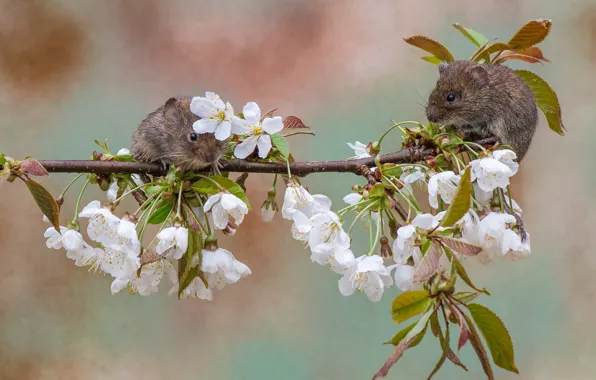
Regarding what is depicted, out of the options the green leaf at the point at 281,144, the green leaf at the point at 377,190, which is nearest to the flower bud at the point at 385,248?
the green leaf at the point at 377,190

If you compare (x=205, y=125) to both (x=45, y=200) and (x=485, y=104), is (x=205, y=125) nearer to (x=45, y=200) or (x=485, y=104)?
(x=45, y=200)

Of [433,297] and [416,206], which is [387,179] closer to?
[416,206]

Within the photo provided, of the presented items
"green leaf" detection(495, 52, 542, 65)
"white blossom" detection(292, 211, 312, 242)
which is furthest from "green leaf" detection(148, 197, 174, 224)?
"green leaf" detection(495, 52, 542, 65)

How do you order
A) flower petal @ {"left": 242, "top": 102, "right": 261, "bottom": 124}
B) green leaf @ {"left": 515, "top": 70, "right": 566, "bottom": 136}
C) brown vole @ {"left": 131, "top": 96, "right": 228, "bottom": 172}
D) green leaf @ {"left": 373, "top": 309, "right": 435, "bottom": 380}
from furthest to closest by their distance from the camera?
green leaf @ {"left": 515, "top": 70, "right": 566, "bottom": 136} → brown vole @ {"left": 131, "top": 96, "right": 228, "bottom": 172} → flower petal @ {"left": 242, "top": 102, "right": 261, "bottom": 124} → green leaf @ {"left": 373, "top": 309, "right": 435, "bottom": 380}

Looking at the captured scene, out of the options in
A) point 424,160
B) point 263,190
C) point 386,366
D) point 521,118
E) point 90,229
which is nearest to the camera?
point 386,366

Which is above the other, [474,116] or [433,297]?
[474,116]

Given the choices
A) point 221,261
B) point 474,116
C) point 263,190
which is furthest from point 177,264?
point 263,190

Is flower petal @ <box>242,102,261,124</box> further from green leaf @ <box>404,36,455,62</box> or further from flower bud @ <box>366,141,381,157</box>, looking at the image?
green leaf @ <box>404,36,455,62</box>

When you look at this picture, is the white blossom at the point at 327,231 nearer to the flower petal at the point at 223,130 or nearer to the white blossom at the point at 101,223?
the flower petal at the point at 223,130
